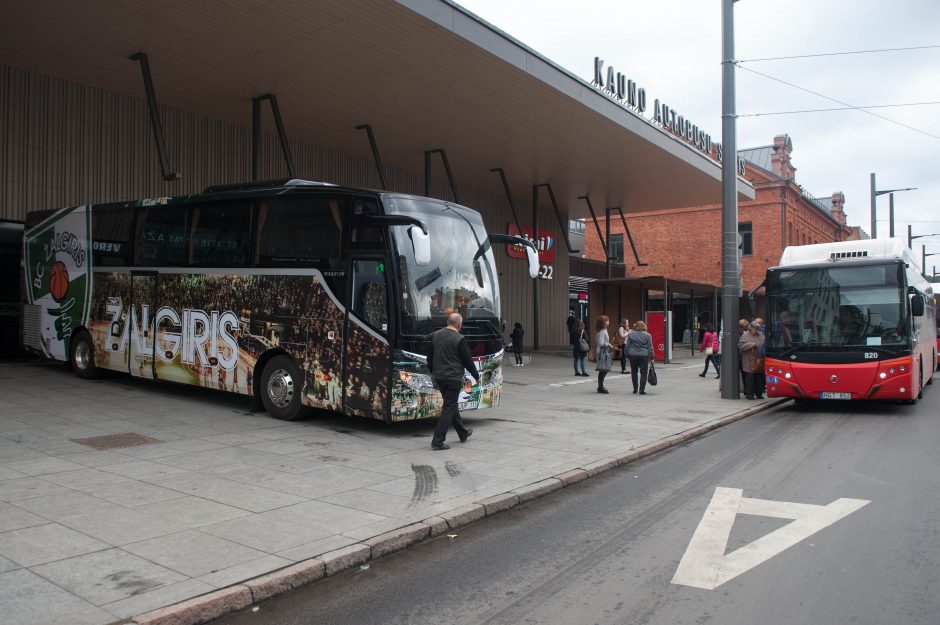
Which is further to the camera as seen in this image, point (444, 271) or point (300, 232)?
point (300, 232)

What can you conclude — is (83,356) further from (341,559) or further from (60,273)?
(341,559)

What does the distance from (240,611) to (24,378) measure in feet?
40.6

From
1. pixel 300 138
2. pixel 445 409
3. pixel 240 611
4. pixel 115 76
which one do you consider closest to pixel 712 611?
pixel 240 611

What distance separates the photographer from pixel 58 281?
47.1ft

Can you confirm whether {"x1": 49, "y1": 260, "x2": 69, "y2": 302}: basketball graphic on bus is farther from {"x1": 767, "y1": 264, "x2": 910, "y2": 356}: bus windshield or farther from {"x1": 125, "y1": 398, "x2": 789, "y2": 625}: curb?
{"x1": 767, "y1": 264, "x2": 910, "y2": 356}: bus windshield

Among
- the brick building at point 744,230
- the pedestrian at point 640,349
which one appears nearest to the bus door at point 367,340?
the pedestrian at point 640,349

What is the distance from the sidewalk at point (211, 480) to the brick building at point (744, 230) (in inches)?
1301

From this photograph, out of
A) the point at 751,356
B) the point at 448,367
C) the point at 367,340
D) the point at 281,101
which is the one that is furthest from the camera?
the point at 281,101

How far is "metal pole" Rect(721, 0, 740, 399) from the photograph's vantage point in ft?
51.2

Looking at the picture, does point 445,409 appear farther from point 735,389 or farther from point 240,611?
point 735,389

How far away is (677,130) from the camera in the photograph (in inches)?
1005

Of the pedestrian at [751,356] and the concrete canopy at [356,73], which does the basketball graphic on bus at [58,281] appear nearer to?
the concrete canopy at [356,73]

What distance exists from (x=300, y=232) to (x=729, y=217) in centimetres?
991

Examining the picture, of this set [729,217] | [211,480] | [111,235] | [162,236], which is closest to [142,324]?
[162,236]
